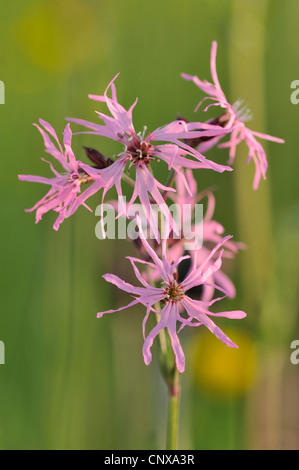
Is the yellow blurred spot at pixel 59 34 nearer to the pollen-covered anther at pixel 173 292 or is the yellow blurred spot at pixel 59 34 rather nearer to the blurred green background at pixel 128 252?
the blurred green background at pixel 128 252

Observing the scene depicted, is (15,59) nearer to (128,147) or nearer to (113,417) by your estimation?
(113,417)

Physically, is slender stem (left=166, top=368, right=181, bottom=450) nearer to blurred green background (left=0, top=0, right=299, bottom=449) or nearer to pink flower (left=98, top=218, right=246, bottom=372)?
pink flower (left=98, top=218, right=246, bottom=372)

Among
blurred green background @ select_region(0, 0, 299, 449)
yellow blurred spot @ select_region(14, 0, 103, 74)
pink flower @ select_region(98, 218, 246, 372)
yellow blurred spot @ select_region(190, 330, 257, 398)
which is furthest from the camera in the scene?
yellow blurred spot @ select_region(14, 0, 103, 74)

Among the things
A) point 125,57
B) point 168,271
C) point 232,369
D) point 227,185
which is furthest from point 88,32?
point 168,271

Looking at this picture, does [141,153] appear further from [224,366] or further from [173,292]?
[224,366]

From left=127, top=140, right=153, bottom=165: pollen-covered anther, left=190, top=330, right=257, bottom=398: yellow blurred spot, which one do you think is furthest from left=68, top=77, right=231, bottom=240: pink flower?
left=190, top=330, right=257, bottom=398: yellow blurred spot

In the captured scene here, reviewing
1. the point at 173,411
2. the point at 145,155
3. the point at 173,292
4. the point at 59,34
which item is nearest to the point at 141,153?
the point at 145,155

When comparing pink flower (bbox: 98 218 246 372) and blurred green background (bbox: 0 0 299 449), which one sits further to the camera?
blurred green background (bbox: 0 0 299 449)
